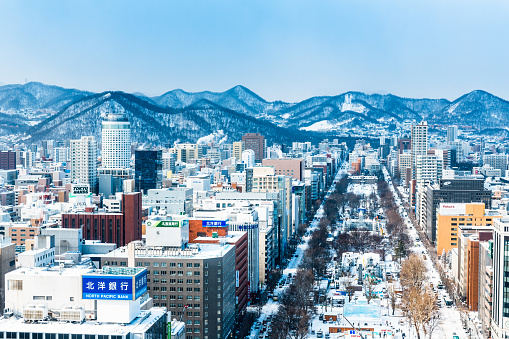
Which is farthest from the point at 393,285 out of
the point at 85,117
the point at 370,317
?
the point at 85,117

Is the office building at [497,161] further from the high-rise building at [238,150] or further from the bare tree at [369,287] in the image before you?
the bare tree at [369,287]

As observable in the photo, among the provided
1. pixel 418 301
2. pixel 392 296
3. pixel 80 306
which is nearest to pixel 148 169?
pixel 392 296

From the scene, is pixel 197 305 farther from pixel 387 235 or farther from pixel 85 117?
pixel 85 117

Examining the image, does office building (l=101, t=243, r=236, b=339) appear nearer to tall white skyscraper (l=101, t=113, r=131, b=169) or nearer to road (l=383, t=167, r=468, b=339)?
road (l=383, t=167, r=468, b=339)

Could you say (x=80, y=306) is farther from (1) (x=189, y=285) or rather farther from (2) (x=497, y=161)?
(2) (x=497, y=161)

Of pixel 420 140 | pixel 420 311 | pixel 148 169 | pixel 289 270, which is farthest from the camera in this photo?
pixel 420 140

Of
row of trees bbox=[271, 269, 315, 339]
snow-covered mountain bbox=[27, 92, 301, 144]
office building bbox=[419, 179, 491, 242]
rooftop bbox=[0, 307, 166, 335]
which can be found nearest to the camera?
rooftop bbox=[0, 307, 166, 335]

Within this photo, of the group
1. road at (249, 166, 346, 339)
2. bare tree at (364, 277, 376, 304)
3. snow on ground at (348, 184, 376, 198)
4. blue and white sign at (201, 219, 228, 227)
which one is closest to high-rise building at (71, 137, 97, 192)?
road at (249, 166, 346, 339)
